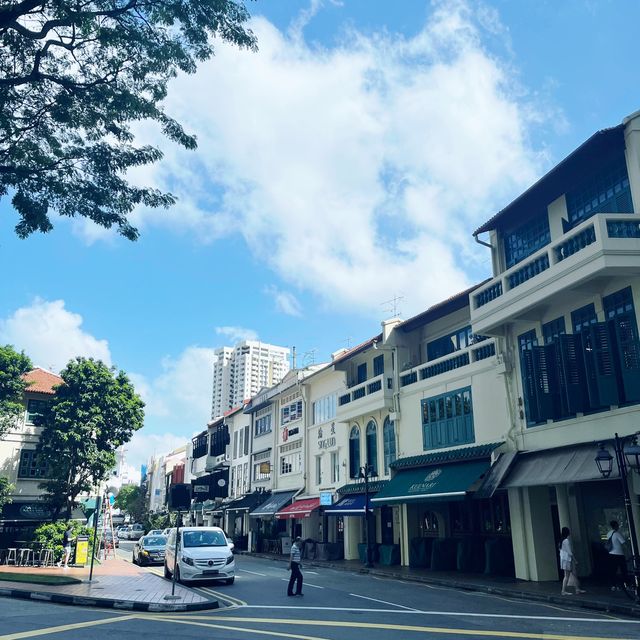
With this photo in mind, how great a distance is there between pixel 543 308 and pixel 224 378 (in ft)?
462

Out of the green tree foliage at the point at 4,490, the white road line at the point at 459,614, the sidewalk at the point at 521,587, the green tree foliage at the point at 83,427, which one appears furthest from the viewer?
the green tree foliage at the point at 83,427

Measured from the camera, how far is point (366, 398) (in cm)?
2948

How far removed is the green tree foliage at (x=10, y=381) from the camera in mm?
31547

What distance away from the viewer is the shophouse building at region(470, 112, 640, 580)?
15977mm

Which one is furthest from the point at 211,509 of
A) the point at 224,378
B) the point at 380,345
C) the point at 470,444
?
the point at 224,378

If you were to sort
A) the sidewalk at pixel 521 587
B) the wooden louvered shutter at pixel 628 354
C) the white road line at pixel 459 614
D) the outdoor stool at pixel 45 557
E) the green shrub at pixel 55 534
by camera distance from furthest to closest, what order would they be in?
the green shrub at pixel 55 534
the outdoor stool at pixel 45 557
the wooden louvered shutter at pixel 628 354
the sidewalk at pixel 521 587
the white road line at pixel 459 614

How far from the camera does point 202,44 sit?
13109 millimetres

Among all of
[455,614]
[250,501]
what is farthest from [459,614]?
[250,501]

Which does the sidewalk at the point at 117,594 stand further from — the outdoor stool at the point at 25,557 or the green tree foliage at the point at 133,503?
the green tree foliage at the point at 133,503

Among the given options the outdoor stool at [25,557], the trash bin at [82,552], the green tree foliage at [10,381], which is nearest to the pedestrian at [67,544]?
the trash bin at [82,552]

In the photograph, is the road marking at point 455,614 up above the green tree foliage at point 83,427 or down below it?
below

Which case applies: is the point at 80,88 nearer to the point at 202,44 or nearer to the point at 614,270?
the point at 202,44

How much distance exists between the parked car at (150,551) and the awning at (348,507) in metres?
8.58

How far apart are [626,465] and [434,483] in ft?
27.3
